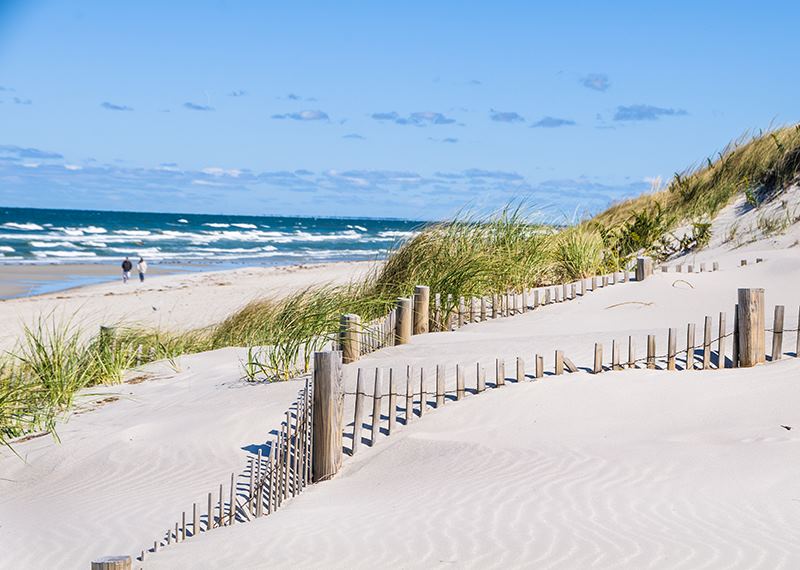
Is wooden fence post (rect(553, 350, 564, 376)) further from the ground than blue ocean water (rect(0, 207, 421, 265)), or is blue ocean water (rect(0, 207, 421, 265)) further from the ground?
blue ocean water (rect(0, 207, 421, 265))

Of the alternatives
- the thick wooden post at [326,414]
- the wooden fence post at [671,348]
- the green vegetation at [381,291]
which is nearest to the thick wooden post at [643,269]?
the green vegetation at [381,291]

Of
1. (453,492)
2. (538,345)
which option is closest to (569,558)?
(453,492)

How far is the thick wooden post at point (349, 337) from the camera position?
7.19 meters

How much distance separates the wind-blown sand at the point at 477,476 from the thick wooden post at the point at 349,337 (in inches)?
5.4

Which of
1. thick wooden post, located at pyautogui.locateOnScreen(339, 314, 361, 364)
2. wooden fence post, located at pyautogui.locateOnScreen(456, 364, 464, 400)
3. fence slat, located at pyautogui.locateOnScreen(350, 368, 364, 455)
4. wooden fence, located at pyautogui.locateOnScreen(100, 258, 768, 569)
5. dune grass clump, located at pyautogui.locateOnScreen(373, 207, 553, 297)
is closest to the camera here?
wooden fence, located at pyautogui.locateOnScreen(100, 258, 768, 569)

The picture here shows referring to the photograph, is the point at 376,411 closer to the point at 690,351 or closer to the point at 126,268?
the point at 690,351

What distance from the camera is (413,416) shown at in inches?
242

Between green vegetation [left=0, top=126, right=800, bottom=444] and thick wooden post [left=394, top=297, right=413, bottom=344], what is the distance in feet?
1.77

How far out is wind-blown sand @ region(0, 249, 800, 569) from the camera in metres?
4.08

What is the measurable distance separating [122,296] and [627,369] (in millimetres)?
17680

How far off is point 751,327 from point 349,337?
112 inches

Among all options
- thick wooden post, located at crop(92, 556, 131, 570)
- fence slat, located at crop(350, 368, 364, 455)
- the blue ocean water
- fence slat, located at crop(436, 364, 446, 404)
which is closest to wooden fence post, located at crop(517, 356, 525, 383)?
fence slat, located at crop(436, 364, 446, 404)

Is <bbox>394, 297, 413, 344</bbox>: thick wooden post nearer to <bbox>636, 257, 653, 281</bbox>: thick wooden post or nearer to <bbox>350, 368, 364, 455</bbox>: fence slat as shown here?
<bbox>350, 368, 364, 455</bbox>: fence slat

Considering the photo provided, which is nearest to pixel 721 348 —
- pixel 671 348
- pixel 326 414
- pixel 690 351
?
pixel 690 351
